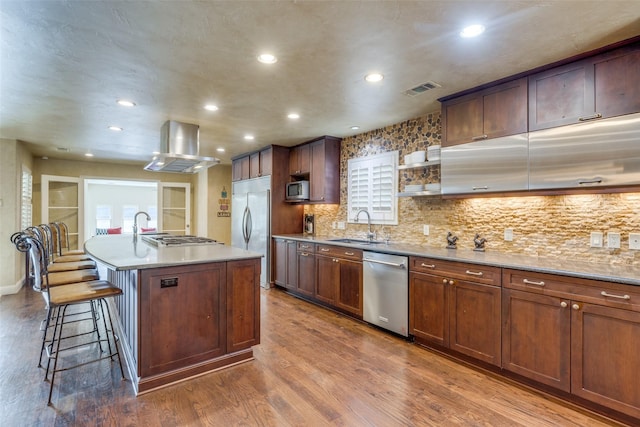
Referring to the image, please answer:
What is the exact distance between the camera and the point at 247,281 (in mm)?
2779

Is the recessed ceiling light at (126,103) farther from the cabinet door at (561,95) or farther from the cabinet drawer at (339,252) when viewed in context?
the cabinet door at (561,95)

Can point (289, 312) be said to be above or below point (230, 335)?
below

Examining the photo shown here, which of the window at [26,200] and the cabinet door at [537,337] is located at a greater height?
the window at [26,200]

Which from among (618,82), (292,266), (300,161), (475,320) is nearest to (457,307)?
(475,320)

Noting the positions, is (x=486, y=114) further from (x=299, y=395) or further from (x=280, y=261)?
(x=280, y=261)

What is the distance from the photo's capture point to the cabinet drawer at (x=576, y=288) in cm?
187

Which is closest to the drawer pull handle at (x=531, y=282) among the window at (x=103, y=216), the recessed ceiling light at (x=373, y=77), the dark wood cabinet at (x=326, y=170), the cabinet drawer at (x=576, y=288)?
the cabinet drawer at (x=576, y=288)

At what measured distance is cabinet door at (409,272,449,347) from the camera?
280 centimetres

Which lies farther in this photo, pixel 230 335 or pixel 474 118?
pixel 474 118

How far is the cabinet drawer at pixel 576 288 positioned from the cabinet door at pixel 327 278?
2027 millimetres

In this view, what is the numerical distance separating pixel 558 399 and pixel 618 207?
4.85 feet

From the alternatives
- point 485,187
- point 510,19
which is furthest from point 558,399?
point 510,19

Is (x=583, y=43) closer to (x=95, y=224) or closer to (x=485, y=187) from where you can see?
(x=485, y=187)

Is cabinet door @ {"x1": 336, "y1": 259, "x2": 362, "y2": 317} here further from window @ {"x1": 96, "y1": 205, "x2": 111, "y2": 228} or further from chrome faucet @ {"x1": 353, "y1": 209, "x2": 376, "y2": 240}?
window @ {"x1": 96, "y1": 205, "x2": 111, "y2": 228}
